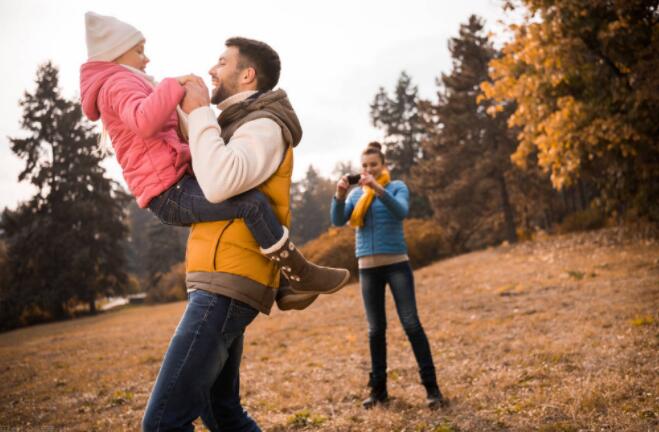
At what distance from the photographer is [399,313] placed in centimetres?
443

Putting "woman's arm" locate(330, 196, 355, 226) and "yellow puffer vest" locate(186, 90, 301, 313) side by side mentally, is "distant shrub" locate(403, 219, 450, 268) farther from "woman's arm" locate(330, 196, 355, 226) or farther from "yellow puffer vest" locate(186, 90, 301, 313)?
"yellow puffer vest" locate(186, 90, 301, 313)

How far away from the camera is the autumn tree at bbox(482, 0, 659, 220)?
878cm

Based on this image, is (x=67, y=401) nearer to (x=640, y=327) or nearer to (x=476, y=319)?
(x=476, y=319)

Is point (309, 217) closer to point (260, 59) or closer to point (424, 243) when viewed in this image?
point (424, 243)

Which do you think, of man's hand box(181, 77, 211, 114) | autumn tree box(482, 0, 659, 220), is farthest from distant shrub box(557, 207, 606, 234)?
man's hand box(181, 77, 211, 114)

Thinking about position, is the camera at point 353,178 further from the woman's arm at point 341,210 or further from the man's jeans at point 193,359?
the man's jeans at point 193,359

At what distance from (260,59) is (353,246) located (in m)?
17.8

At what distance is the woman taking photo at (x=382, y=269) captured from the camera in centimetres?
438

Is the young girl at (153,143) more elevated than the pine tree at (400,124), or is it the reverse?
the pine tree at (400,124)

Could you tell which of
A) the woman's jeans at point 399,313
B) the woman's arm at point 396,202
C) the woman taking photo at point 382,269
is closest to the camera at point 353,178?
the woman taking photo at point 382,269

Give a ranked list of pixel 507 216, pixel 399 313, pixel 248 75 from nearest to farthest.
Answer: pixel 248 75
pixel 399 313
pixel 507 216

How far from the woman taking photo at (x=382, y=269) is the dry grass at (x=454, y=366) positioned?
32cm

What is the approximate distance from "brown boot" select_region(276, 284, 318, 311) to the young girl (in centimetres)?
6

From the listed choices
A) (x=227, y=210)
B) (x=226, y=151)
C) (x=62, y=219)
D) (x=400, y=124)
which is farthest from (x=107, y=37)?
(x=400, y=124)
